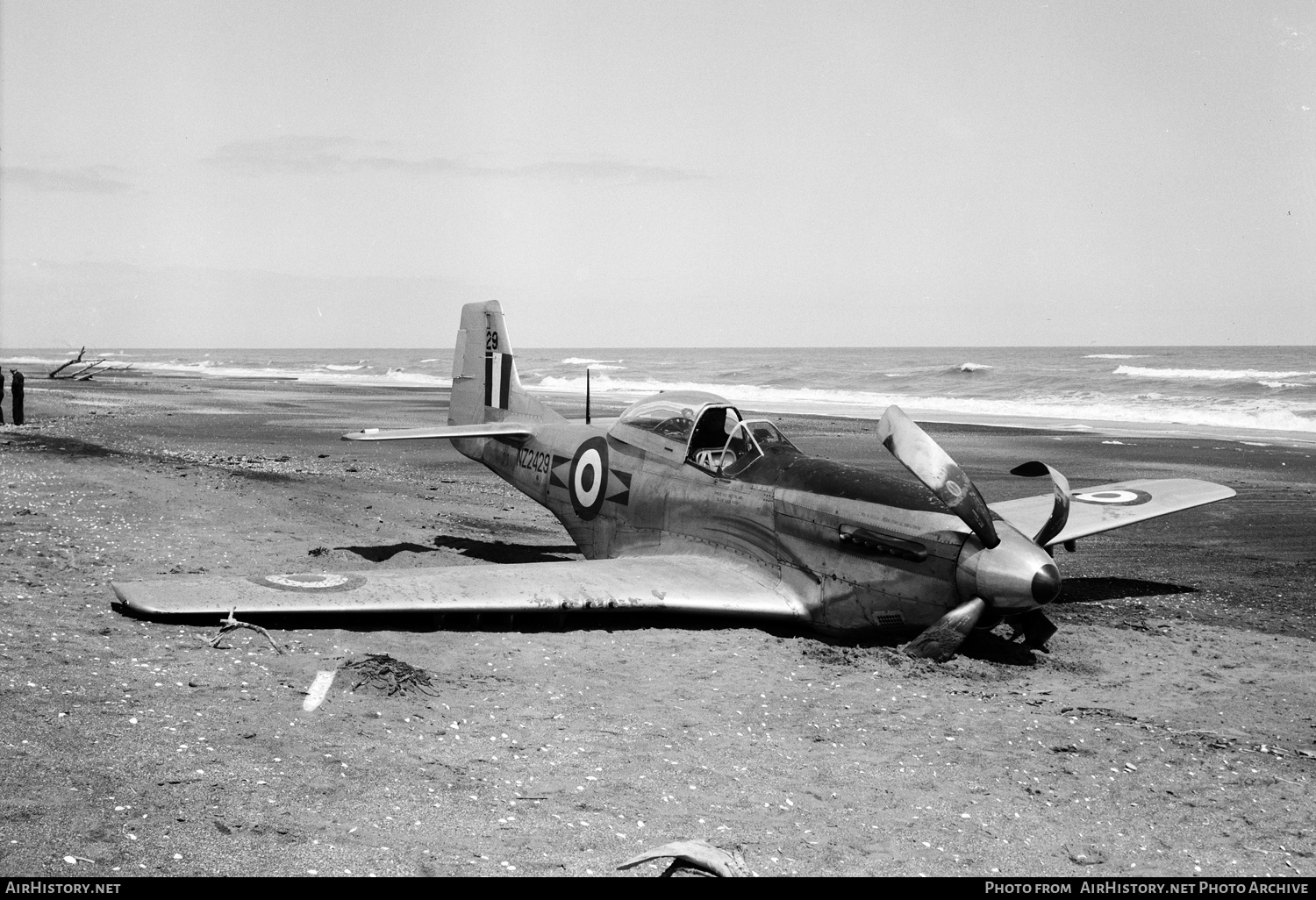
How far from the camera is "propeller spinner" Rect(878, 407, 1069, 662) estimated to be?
7297 mm

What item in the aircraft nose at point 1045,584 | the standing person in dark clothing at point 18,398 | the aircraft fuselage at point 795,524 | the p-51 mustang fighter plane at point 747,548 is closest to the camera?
the aircraft nose at point 1045,584

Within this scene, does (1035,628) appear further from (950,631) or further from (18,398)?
(18,398)

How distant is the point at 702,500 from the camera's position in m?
9.45

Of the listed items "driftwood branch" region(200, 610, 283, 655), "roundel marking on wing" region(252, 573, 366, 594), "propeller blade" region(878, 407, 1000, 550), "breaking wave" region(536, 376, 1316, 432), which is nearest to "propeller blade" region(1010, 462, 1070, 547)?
"propeller blade" region(878, 407, 1000, 550)

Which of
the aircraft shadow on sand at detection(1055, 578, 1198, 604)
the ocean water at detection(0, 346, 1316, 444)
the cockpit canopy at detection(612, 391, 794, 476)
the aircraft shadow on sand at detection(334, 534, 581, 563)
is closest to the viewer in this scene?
the cockpit canopy at detection(612, 391, 794, 476)

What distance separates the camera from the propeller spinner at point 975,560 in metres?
7.30

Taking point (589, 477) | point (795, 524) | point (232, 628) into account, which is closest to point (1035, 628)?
point (795, 524)

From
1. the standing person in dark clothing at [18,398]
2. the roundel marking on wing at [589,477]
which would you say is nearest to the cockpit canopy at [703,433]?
the roundel marking on wing at [589,477]

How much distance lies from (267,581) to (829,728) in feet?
15.0

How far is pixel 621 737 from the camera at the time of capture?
19.5 feet

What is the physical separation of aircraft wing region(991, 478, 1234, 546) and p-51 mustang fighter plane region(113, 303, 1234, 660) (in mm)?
64

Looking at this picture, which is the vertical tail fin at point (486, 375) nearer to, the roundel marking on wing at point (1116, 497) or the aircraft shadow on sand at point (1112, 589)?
the aircraft shadow on sand at point (1112, 589)

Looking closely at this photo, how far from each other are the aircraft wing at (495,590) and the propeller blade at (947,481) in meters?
1.78

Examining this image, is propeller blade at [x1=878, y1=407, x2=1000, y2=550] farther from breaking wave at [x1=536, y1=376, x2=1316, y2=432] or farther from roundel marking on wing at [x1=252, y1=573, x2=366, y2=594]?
Answer: breaking wave at [x1=536, y1=376, x2=1316, y2=432]
